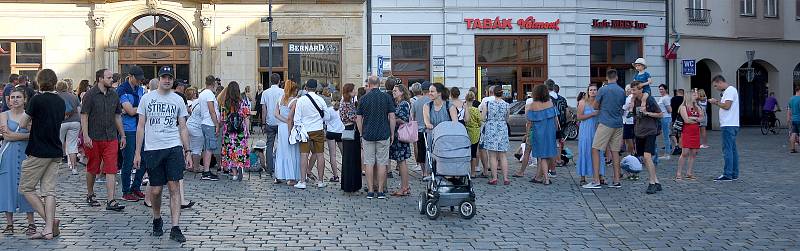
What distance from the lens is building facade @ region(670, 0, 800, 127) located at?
3572 cm

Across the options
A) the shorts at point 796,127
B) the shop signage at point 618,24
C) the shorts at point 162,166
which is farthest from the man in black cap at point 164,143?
the shop signage at point 618,24

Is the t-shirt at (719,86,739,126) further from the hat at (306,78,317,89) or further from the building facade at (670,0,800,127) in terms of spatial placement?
the building facade at (670,0,800,127)

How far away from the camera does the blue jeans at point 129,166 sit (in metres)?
12.0

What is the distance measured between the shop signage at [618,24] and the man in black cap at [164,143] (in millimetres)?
26232

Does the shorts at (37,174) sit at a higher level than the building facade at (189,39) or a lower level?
lower

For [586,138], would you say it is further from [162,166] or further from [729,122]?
[162,166]

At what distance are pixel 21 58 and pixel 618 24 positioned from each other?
849 inches

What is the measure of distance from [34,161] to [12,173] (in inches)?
14.2

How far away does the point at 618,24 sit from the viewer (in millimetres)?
34250

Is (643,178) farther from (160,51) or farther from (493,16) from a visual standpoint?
(160,51)

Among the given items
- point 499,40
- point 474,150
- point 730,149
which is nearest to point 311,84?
point 474,150

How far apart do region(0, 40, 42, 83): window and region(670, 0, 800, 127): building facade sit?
23.4m

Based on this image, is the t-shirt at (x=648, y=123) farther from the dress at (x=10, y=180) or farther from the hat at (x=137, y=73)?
the dress at (x=10, y=180)

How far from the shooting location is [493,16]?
1314 inches
